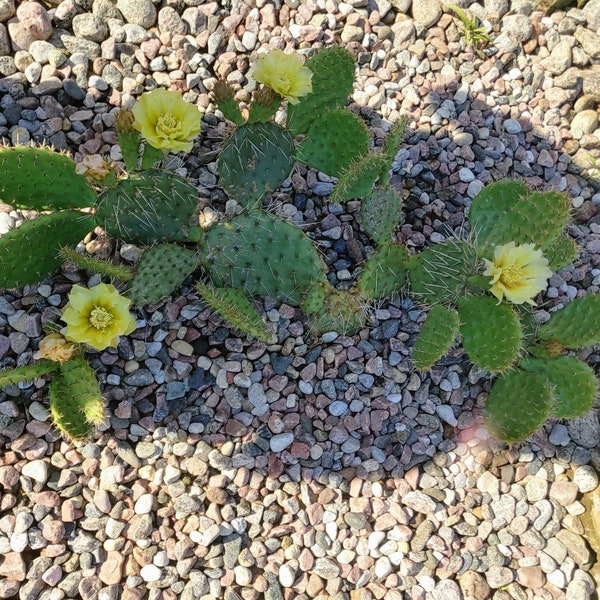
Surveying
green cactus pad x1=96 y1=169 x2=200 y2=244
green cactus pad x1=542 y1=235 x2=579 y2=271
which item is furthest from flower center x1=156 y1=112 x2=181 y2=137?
green cactus pad x1=542 y1=235 x2=579 y2=271

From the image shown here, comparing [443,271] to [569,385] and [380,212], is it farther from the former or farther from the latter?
[569,385]

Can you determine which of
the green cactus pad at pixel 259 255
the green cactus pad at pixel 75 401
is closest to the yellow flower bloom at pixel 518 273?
the green cactus pad at pixel 259 255

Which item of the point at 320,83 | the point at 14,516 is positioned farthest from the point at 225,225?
the point at 14,516

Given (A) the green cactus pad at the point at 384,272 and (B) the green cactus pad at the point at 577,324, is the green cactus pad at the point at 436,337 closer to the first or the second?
(A) the green cactus pad at the point at 384,272

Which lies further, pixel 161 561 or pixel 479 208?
pixel 479 208

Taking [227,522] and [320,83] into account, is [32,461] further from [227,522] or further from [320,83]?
[320,83]

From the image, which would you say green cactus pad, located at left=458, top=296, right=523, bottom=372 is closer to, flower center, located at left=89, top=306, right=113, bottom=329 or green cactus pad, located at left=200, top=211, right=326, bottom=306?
green cactus pad, located at left=200, top=211, right=326, bottom=306

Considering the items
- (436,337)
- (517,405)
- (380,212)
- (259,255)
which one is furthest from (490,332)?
(259,255)
